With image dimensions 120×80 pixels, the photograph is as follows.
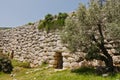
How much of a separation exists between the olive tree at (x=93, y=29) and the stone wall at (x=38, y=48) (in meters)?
1.59

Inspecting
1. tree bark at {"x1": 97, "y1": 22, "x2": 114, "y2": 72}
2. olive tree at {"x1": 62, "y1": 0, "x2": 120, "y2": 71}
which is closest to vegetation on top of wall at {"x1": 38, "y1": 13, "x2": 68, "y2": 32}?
olive tree at {"x1": 62, "y1": 0, "x2": 120, "y2": 71}

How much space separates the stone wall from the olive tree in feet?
5.21

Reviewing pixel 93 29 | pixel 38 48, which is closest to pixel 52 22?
pixel 38 48

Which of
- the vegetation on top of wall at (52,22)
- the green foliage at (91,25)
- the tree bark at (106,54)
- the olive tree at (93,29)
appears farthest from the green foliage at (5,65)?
the tree bark at (106,54)

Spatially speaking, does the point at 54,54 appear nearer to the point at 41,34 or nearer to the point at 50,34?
the point at 50,34

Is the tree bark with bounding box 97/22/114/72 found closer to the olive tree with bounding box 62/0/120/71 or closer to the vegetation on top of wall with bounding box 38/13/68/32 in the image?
the olive tree with bounding box 62/0/120/71

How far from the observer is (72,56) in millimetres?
20578

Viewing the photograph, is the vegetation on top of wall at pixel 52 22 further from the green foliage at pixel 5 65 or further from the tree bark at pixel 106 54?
the tree bark at pixel 106 54

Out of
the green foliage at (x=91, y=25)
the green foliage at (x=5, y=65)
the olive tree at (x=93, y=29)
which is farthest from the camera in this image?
the green foliage at (x=5, y=65)

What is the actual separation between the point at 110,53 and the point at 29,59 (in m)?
10.3

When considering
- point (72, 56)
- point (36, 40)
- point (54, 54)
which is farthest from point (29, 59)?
point (72, 56)

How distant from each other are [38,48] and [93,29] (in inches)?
381

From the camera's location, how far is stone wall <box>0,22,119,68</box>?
20434 mm

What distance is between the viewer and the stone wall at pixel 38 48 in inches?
805
